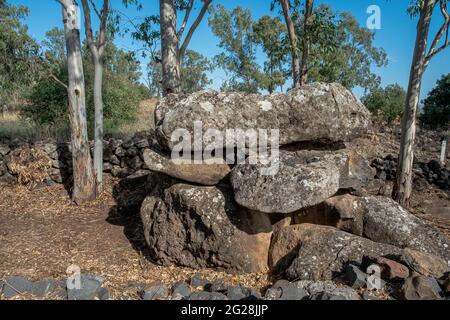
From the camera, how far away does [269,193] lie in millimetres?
3775

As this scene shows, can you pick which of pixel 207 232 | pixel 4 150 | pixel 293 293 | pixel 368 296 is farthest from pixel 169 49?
pixel 368 296

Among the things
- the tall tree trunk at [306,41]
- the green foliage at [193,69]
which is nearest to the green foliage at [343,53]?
the tall tree trunk at [306,41]

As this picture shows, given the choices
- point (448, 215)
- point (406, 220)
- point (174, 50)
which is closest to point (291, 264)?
Answer: point (406, 220)

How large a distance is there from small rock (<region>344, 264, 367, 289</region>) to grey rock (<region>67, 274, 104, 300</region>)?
226 centimetres

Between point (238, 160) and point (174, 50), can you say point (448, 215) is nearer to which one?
point (238, 160)

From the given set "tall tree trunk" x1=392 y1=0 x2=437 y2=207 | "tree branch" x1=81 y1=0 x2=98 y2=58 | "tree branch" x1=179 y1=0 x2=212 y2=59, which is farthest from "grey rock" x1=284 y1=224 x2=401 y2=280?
"tree branch" x1=81 y1=0 x2=98 y2=58

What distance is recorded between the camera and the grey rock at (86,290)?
10.8 ft

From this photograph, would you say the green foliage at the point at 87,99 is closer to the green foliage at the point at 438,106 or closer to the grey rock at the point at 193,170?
the grey rock at the point at 193,170

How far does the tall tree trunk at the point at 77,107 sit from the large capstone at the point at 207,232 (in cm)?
277

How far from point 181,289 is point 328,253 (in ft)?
4.89

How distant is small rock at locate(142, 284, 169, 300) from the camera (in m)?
3.43

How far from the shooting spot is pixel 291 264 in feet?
12.7

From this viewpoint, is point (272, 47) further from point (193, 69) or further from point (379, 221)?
point (193, 69)

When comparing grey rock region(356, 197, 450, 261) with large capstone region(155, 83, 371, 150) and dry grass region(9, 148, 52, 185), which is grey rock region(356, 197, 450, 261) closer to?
large capstone region(155, 83, 371, 150)
